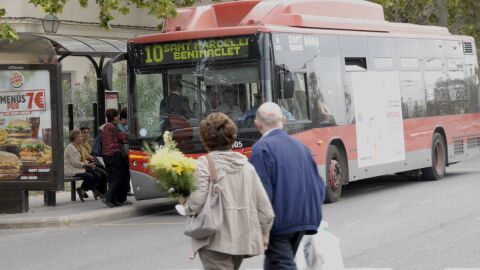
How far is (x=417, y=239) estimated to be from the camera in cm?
1259

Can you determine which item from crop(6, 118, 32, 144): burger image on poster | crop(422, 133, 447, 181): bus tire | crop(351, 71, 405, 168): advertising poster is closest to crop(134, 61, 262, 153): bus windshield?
crop(6, 118, 32, 144): burger image on poster

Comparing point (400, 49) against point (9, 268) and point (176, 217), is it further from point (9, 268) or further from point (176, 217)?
point (9, 268)

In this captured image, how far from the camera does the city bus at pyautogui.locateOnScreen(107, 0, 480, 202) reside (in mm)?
16531

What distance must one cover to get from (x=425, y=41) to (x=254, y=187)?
52.6ft

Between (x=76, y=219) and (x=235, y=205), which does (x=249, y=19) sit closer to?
(x=76, y=219)

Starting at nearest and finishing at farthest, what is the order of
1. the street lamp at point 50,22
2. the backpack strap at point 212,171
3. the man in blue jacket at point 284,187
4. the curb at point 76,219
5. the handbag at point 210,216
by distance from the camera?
the handbag at point 210,216 < the backpack strap at point 212,171 < the man in blue jacket at point 284,187 < the curb at point 76,219 < the street lamp at point 50,22

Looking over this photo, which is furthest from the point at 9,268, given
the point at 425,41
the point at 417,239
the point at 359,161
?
the point at 425,41

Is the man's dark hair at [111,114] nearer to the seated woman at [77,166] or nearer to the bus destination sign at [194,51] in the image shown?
the bus destination sign at [194,51]

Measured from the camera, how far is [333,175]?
18.1 metres

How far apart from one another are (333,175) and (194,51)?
333cm

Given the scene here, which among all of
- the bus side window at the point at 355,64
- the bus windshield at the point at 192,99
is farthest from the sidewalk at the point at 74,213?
the bus side window at the point at 355,64

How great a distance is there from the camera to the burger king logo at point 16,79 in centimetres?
1761

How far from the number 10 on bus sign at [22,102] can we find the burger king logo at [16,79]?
0.12m

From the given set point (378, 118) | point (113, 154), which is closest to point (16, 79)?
point (113, 154)
